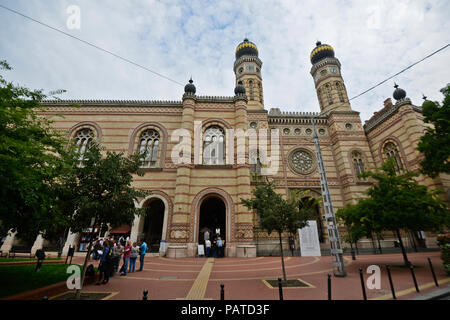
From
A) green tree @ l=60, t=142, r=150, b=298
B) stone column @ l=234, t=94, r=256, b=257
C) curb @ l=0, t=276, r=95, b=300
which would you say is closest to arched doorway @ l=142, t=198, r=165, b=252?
stone column @ l=234, t=94, r=256, b=257

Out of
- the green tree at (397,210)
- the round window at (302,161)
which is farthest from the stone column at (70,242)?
the round window at (302,161)

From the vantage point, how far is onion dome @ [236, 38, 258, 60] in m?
29.4

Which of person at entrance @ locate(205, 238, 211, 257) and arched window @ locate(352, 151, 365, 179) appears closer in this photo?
person at entrance @ locate(205, 238, 211, 257)

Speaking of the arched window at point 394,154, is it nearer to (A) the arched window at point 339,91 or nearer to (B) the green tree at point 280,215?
(A) the arched window at point 339,91

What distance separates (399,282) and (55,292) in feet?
35.5

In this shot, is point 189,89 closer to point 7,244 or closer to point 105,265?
point 105,265

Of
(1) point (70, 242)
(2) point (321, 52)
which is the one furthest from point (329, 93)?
(1) point (70, 242)

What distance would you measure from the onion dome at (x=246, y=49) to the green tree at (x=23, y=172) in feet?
91.9

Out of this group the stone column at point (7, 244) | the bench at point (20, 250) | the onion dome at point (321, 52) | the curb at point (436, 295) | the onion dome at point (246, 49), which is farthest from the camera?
the onion dome at point (246, 49)

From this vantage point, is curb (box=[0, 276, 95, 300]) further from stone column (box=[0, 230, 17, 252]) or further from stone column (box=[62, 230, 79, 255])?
stone column (box=[0, 230, 17, 252])

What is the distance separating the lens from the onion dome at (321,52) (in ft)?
91.8

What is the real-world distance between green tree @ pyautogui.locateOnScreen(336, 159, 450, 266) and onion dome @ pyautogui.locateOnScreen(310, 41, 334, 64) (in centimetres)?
2461
